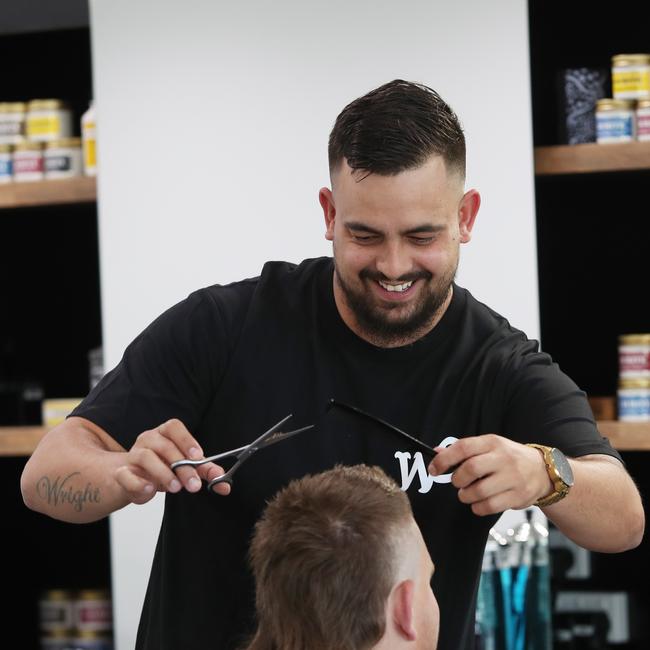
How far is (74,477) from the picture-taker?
4.62ft

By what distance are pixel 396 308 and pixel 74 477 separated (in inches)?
18.4

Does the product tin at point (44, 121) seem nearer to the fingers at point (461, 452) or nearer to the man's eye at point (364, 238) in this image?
the man's eye at point (364, 238)

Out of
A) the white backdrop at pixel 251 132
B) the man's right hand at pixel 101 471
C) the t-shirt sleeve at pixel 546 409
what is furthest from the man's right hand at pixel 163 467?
the white backdrop at pixel 251 132

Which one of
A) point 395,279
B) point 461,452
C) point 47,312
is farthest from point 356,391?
point 47,312

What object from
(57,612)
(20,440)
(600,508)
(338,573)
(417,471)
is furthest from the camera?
(57,612)

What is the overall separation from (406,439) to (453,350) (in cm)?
15

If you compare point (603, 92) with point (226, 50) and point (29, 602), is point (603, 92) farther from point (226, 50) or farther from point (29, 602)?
point (29, 602)

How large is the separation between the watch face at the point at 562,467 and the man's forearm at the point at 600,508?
5cm

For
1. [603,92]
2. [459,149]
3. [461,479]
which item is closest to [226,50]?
[603,92]

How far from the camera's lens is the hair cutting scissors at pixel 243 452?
48.6 inches

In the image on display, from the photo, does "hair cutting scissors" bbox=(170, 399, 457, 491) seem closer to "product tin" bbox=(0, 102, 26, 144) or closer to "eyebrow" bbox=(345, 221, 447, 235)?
"eyebrow" bbox=(345, 221, 447, 235)

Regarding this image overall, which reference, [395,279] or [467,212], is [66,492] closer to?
[395,279]

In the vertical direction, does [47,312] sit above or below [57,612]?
above

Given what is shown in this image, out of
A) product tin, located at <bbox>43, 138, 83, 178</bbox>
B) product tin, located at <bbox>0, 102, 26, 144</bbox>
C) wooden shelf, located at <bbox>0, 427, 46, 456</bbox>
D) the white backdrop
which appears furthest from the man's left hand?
product tin, located at <bbox>0, 102, 26, 144</bbox>
